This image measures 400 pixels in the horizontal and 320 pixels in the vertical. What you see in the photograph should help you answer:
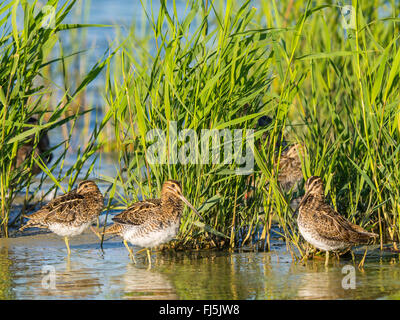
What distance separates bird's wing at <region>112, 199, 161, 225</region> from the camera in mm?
6992

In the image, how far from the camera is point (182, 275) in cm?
656

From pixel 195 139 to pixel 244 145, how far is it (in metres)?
0.56

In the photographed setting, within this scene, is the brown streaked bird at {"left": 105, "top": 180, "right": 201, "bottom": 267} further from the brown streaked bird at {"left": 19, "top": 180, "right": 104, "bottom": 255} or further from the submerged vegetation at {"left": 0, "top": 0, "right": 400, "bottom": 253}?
the brown streaked bird at {"left": 19, "top": 180, "right": 104, "bottom": 255}

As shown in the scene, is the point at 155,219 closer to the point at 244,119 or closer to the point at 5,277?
the point at 244,119

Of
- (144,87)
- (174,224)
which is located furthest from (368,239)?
(144,87)

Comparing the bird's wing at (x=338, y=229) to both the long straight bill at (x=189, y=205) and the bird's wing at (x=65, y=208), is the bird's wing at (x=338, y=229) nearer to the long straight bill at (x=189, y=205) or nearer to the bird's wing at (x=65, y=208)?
the long straight bill at (x=189, y=205)

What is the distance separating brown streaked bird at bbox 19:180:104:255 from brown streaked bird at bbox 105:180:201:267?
0.58m

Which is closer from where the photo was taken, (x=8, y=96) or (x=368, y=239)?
(x=368, y=239)

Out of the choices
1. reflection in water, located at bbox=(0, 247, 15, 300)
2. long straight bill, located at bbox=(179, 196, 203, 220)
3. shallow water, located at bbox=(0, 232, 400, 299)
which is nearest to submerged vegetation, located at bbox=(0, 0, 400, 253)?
long straight bill, located at bbox=(179, 196, 203, 220)

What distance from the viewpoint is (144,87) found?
7.54 metres

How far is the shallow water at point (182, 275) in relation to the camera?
19.7 feet

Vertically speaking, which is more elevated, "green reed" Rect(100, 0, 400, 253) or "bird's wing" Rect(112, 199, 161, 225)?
"green reed" Rect(100, 0, 400, 253)

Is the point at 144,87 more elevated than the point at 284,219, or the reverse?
the point at 144,87

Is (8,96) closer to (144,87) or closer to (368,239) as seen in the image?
(144,87)
